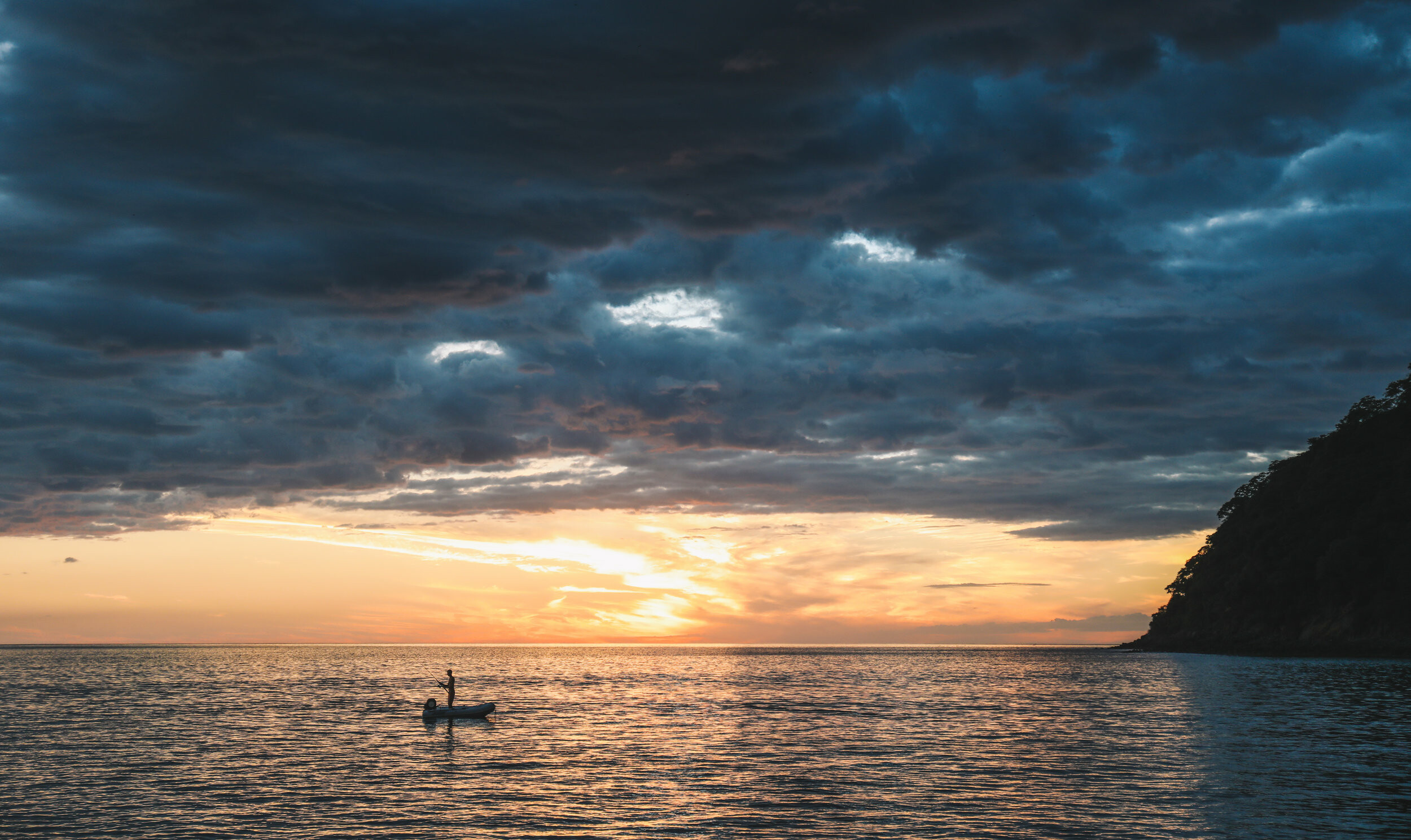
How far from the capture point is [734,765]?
47.6 metres

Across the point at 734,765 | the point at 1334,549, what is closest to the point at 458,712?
the point at 734,765

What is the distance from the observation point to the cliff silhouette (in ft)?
415

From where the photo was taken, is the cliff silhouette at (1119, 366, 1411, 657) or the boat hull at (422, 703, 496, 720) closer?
the boat hull at (422, 703, 496, 720)

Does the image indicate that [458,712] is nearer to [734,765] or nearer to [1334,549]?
[734,765]

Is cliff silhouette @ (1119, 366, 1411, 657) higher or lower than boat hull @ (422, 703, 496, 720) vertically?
higher

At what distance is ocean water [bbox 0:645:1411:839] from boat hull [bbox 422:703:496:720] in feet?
4.11

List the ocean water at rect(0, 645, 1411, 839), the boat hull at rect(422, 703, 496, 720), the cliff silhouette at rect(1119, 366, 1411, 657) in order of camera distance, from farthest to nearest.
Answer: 1. the cliff silhouette at rect(1119, 366, 1411, 657)
2. the boat hull at rect(422, 703, 496, 720)
3. the ocean water at rect(0, 645, 1411, 839)

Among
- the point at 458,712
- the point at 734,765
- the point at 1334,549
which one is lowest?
the point at 458,712

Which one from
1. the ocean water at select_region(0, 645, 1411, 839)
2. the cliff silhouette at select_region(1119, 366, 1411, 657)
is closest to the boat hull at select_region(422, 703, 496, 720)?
the ocean water at select_region(0, 645, 1411, 839)

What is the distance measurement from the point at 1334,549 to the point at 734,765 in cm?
11383

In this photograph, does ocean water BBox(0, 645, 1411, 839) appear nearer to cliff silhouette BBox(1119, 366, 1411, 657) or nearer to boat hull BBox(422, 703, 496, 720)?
boat hull BBox(422, 703, 496, 720)

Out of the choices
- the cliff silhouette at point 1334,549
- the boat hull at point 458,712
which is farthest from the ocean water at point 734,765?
the cliff silhouette at point 1334,549

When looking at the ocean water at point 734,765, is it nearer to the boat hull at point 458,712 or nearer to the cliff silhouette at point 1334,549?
the boat hull at point 458,712

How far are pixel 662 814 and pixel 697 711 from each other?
149 feet
